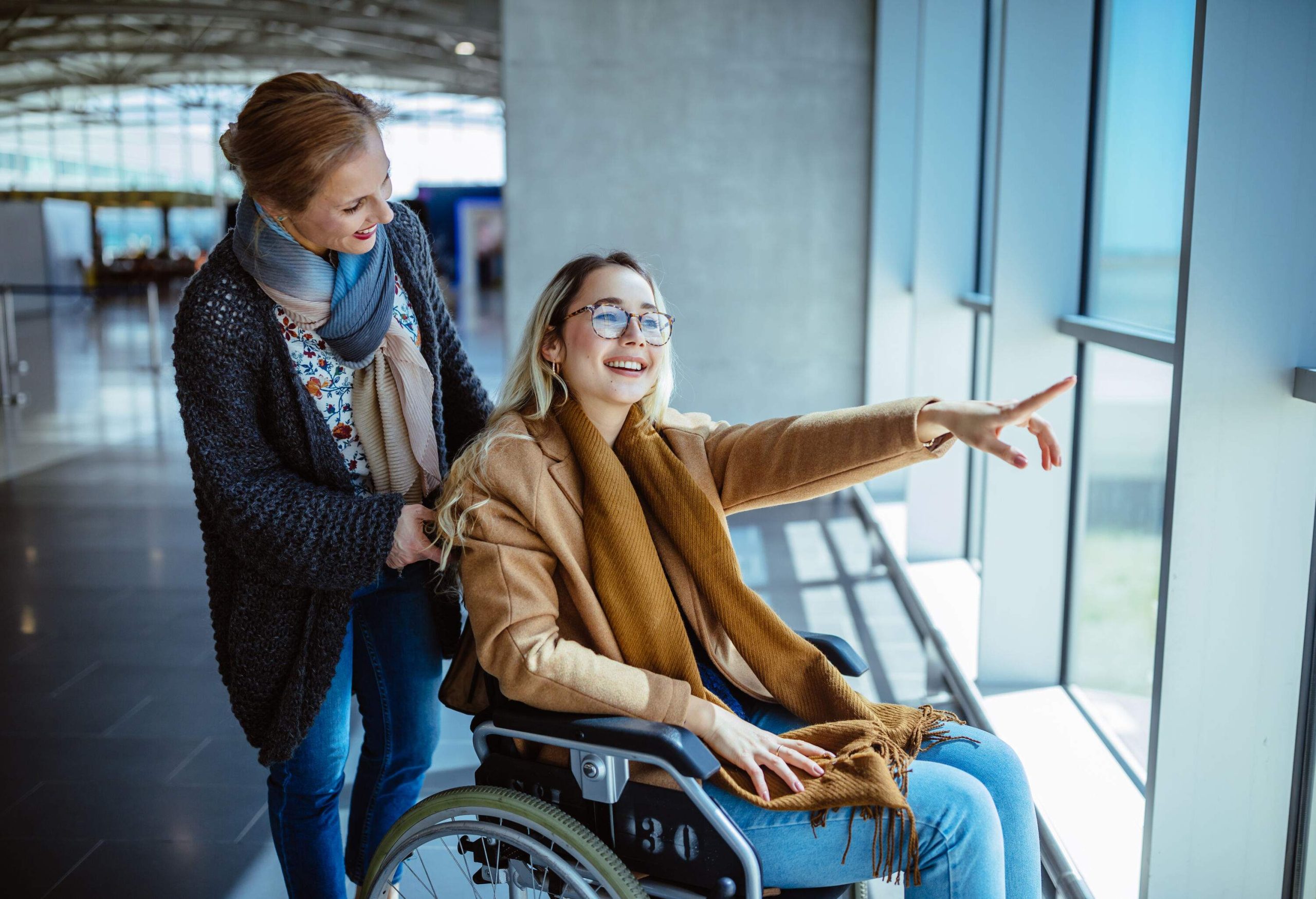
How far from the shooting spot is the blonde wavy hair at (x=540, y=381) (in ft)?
5.42

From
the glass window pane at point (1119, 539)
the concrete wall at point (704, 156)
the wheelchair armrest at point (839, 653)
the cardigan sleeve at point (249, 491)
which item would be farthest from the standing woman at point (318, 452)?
the concrete wall at point (704, 156)

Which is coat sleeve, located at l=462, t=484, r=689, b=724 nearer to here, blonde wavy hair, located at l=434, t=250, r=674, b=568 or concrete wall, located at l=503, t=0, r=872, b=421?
blonde wavy hair, located at l=434, t=250, r=674, b=568

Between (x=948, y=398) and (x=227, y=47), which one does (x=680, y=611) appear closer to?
(x=948, y=398)

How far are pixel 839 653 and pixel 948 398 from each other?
1851 mm

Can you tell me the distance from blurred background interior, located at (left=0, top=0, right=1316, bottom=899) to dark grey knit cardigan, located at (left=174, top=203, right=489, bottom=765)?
40cm

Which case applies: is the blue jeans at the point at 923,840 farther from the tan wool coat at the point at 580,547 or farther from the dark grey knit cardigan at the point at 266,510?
the dark grey knit cardigan at the point at 266,510

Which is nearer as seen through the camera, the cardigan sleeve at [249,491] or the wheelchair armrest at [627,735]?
the wheelchair armrest at [627,735]

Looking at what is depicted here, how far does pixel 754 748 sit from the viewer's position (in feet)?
4.78

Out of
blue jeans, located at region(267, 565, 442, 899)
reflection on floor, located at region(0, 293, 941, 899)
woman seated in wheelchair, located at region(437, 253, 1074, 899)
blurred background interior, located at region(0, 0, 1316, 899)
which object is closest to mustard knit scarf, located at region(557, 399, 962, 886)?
woman seated in wheelchair, located at region(437, 253, 1074, 899)

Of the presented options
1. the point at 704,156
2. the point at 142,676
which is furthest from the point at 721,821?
the point at 704,156

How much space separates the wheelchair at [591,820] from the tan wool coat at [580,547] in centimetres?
6

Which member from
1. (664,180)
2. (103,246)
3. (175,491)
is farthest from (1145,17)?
(103,246)

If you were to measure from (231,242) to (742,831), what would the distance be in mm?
1161

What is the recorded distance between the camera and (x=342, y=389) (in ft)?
5.67
